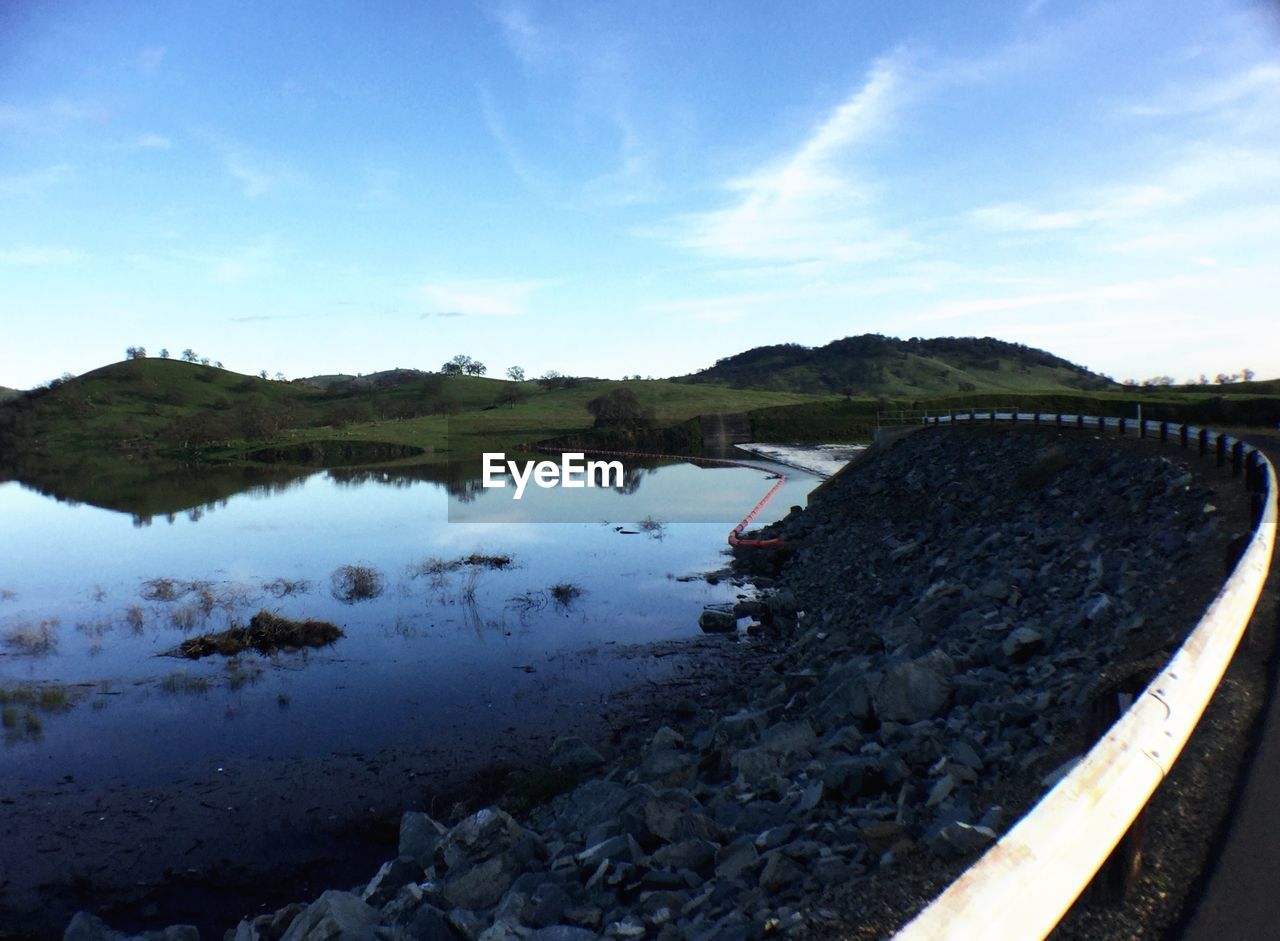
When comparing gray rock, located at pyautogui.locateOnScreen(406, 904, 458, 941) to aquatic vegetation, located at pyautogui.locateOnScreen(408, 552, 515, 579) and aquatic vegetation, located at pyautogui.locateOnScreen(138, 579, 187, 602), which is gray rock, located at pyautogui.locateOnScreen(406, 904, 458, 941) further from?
aquatic vegetation, located at pyautogui.locateOnScreen(138, 579, 187, 602)

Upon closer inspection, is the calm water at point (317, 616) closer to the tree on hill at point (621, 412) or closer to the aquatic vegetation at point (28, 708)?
the aquatic vegetation at point (28, 708)

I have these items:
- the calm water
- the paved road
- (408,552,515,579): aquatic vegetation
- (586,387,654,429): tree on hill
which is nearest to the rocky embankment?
the paved road

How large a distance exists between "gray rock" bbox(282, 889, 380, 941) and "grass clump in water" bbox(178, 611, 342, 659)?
1371 centimetres

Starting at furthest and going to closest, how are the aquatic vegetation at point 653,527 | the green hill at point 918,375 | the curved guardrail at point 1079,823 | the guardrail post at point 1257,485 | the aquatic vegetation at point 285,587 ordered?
the green hill at point 918,375, the aquatic vegetation at point 653,527, the aquatic vegetation at point 285,587, the guardrail post at point 1257,485, the curved guardrail at point 1079,823

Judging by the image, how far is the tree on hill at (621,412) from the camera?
9455 centimetres

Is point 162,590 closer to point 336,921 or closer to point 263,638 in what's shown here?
point 263,638

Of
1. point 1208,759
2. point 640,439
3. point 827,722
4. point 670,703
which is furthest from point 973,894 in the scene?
point 640,439

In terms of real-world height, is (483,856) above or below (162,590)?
above

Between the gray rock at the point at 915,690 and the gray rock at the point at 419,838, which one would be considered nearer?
the gray rock at the point at 419,838

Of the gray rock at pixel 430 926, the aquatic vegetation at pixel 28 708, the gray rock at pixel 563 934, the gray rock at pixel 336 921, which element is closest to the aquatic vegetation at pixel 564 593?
the aquatic vegetation at pixel 28 708

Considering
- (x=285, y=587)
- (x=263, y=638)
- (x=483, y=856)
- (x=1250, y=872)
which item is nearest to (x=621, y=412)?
(x=285, y=587)

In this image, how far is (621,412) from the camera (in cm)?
9688

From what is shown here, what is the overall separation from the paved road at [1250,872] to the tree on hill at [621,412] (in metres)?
88.1

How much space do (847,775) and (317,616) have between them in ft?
63.4
